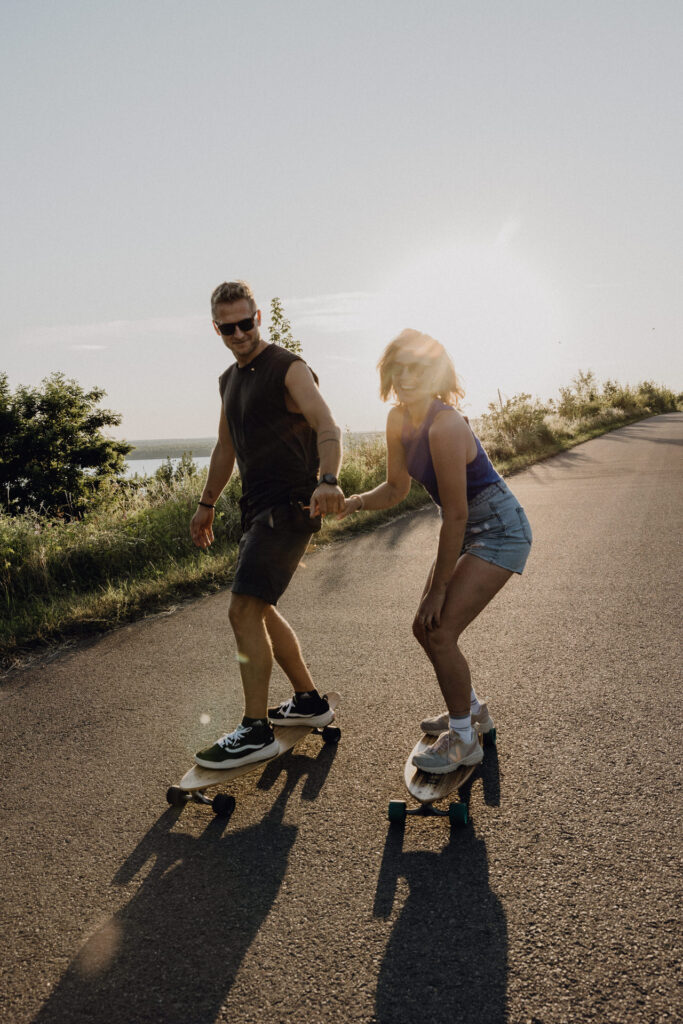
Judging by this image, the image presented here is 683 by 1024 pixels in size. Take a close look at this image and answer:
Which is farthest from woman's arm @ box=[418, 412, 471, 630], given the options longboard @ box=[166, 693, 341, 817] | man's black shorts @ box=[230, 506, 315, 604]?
longboard @ box=[166, 693, 341, 817]

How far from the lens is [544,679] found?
4156 millimetres

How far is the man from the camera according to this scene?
3.22 m

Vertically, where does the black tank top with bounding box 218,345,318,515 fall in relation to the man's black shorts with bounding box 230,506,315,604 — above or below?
above

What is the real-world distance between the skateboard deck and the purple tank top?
45.1 inches

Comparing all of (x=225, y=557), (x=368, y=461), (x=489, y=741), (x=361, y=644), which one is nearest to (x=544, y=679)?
(x=489, y=741)

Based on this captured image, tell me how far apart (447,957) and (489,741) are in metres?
1.37

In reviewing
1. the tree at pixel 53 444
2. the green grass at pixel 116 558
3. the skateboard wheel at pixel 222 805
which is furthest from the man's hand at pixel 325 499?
the tree at pixel 53 444

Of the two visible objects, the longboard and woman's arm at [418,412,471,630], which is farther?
the longboard

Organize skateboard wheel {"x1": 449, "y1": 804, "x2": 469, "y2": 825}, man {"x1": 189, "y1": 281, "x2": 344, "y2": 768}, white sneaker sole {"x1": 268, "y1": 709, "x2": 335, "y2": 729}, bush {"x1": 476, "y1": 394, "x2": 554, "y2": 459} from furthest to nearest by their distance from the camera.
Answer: bush {"x1": 476, "y1": 394, "x2": 554, "y2": 459} < white sneaker sole {"x1": 268, "y1": 709, "x2": 335, "y2": 729} < man {"x1": 189, "y1": 281, "x2": 344, "y2": 768} < skateboard wheel {"x1": 449, "y1": 804, "x2": 469, "y2": 825}

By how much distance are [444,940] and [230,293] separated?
9.06ft

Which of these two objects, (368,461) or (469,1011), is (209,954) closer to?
(469,1011)

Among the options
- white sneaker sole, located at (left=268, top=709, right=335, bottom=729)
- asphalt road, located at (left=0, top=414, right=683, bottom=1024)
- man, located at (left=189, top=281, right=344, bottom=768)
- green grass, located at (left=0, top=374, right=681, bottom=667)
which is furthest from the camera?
green grass, located at (left=0, top=374, right=681, bottom=667)

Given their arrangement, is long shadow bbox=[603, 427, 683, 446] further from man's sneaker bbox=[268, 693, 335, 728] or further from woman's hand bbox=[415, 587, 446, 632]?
woman's hand bbox=[415, 587, 446, 632]

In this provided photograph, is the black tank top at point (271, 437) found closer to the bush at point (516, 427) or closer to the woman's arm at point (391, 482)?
the woman's arm at point (391, 482)
